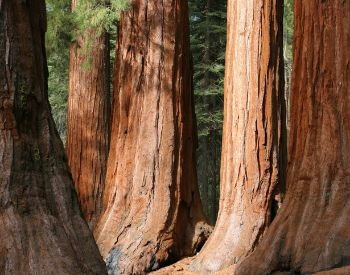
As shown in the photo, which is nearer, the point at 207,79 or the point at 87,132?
the point at 87,132

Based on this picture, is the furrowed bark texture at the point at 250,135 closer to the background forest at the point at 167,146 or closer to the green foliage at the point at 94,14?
the background forest at the point at 167,146

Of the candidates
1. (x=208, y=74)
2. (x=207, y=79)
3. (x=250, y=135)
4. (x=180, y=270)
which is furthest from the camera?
(x=208, y=74)

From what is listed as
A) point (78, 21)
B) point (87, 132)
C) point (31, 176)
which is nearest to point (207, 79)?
point (87, 132)

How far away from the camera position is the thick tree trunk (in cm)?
437

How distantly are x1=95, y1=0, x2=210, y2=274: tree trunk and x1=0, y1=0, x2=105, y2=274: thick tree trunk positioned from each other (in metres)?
3.59

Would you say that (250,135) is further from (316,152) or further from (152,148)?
(316,152)

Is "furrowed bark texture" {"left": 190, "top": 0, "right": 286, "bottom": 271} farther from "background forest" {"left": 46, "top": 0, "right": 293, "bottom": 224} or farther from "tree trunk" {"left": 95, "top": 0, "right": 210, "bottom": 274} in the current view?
"background forest" {"left": 46, "top": 0, "right": 293, "bottom": 224}

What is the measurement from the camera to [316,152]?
5.53 meters

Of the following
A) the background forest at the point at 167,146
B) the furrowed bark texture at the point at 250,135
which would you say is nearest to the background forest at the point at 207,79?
the background forest at the point at 167,146

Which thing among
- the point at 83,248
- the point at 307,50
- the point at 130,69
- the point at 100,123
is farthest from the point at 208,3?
the point at 83,248

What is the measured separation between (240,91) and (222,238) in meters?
1.94

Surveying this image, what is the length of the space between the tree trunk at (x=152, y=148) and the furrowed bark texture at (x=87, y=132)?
342 centimetres

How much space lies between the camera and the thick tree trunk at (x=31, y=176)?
437 centimetres

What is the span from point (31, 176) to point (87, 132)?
8059 mm
